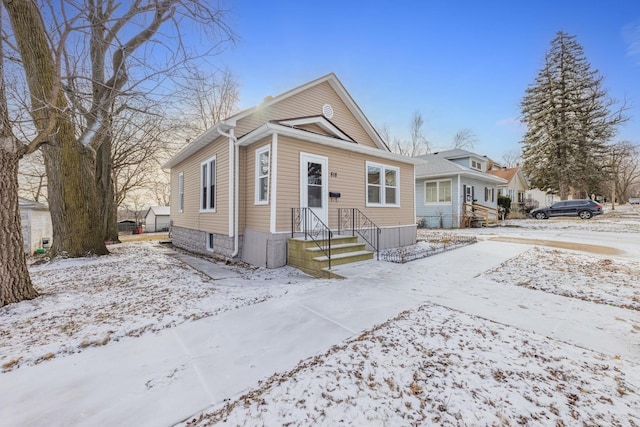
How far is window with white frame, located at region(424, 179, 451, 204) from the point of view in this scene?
54.9 ft

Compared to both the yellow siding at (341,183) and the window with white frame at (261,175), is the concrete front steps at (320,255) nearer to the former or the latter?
the yellow siding at (341,183)

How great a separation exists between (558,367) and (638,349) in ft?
3.71

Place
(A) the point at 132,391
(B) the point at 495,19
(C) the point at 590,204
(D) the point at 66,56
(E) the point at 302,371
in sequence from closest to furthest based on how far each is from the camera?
(A) the point at 132,391 → (E) the point at 302,371 → (D) the point at 66,56 → (B) the point at 495,19 → (C) the point at 590,204

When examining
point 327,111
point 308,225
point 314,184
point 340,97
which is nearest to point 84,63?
point 314,184

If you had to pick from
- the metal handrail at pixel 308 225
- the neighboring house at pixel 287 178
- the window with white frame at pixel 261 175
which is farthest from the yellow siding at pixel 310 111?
the metal handrail at pixel 308 225

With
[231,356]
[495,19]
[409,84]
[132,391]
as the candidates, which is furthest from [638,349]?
[409,84]

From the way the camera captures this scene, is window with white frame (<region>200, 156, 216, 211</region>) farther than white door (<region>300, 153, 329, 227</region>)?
Yes

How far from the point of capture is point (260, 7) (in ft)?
21.5

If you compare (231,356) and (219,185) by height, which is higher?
(219,185)

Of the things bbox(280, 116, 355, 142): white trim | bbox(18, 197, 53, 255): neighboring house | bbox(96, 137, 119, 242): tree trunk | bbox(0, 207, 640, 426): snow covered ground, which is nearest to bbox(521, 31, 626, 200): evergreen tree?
bbox(280, 116, 355, 142): white trim

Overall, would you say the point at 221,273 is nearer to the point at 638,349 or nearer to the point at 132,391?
the point at 132,391

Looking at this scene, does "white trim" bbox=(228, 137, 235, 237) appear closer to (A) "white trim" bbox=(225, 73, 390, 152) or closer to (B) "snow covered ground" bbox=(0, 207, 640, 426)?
(A) "white trim" bbox=(225, 73, 390, 152)

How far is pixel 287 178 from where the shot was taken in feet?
22.7

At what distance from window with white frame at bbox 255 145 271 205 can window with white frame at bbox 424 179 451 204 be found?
13184 mm
